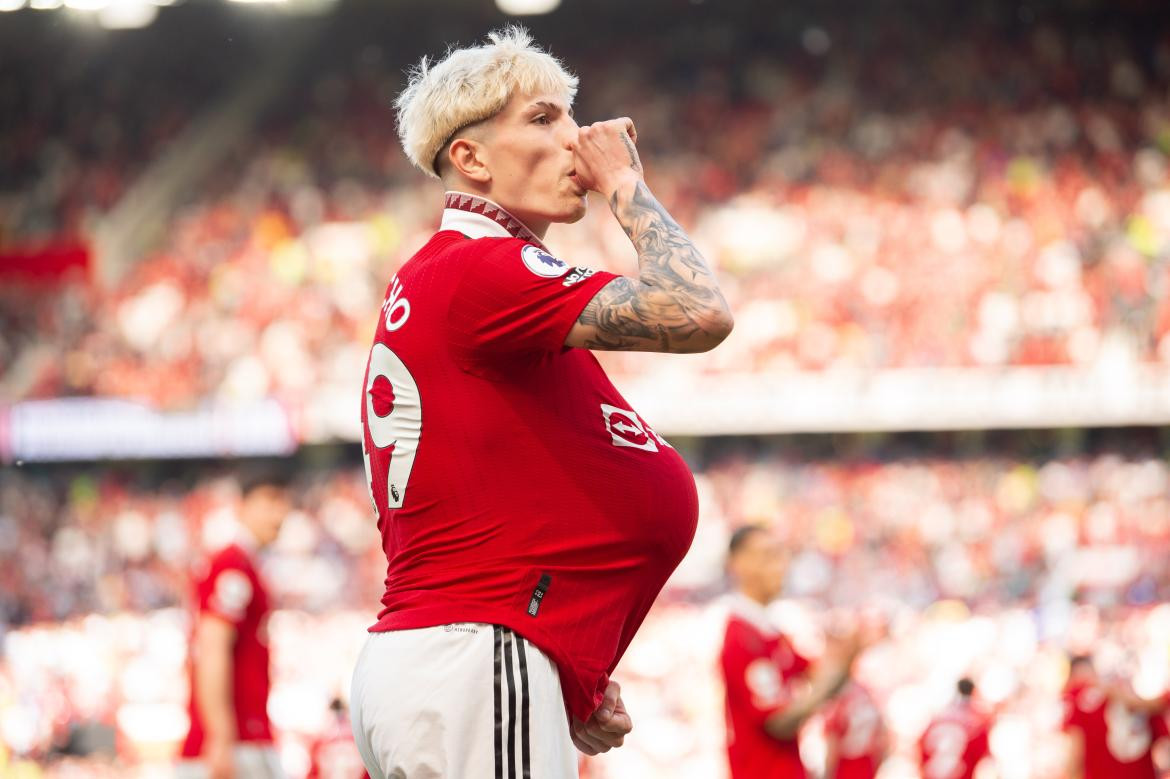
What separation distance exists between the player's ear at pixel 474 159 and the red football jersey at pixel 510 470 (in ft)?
0.52

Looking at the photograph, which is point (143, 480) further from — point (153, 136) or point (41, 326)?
point (153, 136)

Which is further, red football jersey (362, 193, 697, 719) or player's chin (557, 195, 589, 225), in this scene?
player's chin (557, 195, 589, 225)

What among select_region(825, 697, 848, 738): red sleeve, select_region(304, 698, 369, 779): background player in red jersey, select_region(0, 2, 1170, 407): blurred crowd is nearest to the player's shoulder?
select_region(825, 697, 848, 738): red sleeve

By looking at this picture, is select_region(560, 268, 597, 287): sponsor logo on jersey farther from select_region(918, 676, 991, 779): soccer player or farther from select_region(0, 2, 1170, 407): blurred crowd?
select_region(0, 2, 1170, 407): blurred crowd

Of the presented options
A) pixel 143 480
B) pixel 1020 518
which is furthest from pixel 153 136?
pixel 1020 518

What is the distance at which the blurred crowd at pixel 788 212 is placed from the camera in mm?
15734

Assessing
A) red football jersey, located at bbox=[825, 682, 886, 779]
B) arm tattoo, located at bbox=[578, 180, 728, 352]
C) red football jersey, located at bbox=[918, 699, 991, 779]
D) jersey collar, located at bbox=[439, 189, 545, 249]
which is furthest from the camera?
red football jersey, located at bbox=[918, 699, 991, 779]

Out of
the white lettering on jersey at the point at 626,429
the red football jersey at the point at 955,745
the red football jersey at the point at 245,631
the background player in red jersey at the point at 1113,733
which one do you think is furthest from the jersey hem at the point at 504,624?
the background player in red jersey at the point at 1113,733

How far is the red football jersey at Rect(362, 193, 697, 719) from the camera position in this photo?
2.30 m

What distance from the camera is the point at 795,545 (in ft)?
50.0

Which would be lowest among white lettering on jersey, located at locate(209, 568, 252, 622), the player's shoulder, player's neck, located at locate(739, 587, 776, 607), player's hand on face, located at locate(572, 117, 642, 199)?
the player's shoulder

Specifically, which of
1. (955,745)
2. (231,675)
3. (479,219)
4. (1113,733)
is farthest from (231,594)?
(1113,733)

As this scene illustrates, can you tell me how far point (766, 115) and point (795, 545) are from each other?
6.05m

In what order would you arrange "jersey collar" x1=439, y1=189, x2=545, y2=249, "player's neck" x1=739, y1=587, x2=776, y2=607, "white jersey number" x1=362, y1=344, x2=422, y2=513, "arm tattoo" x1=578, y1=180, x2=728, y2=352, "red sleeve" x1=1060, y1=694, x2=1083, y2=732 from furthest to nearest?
1. "red sleeve" x1=1060, y1=694, x2=1083, y2=732
2. "player's neck" x1=739, y1=587, x2=776, y2=607
3. "jersey collar" x1=439, y1=189, x2=545, y2=249
4. "white jersey number" x1=362, y1=344, x2=422, y2=513
5. "arm tattoo" x1=578, y1=180, x2=728, y2=352
